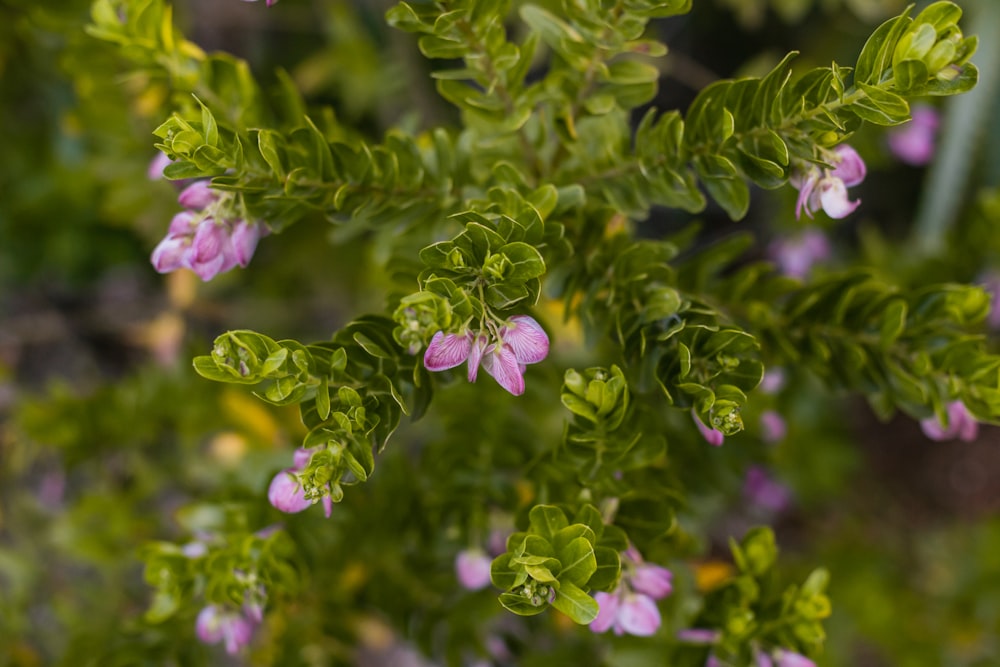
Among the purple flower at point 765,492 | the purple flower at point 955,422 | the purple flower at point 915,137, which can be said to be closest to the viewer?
the purple flower at point 955,422

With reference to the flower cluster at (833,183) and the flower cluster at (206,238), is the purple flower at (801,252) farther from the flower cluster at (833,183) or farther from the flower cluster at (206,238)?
the flower cluster at (206,238)

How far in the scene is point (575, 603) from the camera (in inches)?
27.5

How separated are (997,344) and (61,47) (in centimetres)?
182

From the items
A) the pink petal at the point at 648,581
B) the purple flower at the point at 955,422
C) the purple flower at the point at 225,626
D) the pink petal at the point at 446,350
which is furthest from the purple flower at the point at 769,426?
the purple flower at the point at 225,626

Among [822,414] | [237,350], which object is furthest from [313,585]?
[822,414]

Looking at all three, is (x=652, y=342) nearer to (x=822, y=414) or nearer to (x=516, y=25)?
(x=822, y=414)

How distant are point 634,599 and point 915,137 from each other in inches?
48.2

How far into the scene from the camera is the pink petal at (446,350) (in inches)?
26.3

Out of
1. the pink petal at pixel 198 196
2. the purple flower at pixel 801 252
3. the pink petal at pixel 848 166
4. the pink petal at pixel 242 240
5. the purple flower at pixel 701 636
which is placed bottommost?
the purple flower at pixel 801 252

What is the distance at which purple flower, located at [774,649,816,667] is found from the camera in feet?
2.89

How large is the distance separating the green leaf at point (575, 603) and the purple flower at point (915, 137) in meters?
1.28

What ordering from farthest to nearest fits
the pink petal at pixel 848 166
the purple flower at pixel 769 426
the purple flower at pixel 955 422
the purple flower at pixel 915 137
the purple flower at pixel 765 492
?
the purple flower at pixel 765 492, the purple flower at pixel 915 137, the purple flower at pixel 769 426, the purple flower at pixel 955 422, the pink petal at pixel 848 166

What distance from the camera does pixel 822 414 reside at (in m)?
1.77

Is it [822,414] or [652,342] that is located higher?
[652,342]
